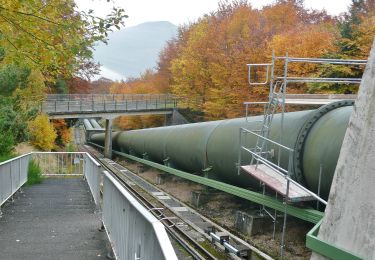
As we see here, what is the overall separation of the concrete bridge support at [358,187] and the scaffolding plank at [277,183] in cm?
403

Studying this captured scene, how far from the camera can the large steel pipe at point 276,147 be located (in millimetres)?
7152

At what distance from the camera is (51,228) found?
851 centimetres

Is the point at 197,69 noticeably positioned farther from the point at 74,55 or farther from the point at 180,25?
the point at 74,55

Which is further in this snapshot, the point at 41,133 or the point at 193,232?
the point at 41,133

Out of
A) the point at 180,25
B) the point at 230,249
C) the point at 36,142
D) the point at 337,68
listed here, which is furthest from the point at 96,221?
the point at 180,25

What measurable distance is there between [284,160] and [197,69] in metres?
35.6

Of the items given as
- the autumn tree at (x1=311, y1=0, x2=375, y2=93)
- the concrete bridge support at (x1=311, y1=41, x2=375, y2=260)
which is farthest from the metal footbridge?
the concrete bridge support at (x1=311, y1=41, x2=375, y2=260)

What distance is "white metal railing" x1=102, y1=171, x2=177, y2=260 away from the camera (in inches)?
126

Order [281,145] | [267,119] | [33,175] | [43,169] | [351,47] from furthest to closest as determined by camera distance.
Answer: [351,47], [43,169], [33,175], [267,119], [281,145]

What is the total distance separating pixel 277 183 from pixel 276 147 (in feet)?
3.80

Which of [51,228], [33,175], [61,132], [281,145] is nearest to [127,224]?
[281,145]

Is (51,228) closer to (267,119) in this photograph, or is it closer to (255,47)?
(267,119)

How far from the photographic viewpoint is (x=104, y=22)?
334 inches

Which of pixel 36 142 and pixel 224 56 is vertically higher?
pixel 224 56
